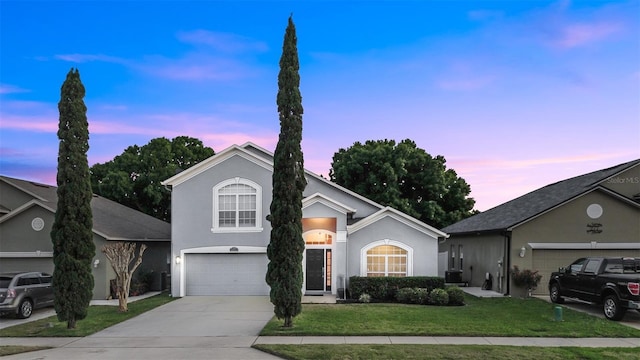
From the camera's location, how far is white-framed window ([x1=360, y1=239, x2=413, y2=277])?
66.6 ft

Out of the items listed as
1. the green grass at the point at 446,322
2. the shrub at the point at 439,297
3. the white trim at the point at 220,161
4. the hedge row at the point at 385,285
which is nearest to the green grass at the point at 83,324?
the green grass at the point at 446,322

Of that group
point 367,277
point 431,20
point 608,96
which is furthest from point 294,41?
point 608,96

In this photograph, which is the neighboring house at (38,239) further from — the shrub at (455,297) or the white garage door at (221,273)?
the shrub at (455,297)

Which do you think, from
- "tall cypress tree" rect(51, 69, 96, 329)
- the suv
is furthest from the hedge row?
the suv

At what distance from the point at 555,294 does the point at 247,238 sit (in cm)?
1293

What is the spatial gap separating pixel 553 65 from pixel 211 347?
1683 cm

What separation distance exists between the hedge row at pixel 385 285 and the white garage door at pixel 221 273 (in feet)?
15.3

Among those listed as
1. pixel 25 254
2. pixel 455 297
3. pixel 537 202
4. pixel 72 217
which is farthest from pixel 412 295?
pixel 25 254

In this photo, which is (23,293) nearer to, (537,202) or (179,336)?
(179,336)

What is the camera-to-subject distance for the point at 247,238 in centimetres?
2094

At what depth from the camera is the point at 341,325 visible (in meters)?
13.2

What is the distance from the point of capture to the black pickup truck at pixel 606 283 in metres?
13.8

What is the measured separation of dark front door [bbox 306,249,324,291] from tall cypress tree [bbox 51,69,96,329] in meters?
9.31

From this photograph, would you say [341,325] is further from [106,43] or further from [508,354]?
[106,43]
